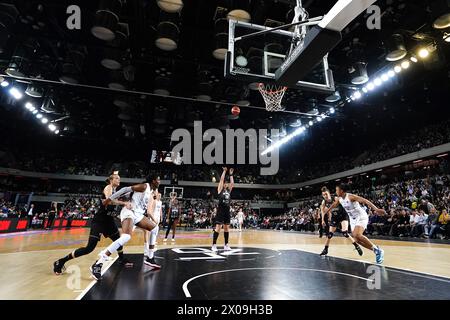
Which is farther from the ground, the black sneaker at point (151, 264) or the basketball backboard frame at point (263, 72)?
the basketball backboard frame at point (263, 72)

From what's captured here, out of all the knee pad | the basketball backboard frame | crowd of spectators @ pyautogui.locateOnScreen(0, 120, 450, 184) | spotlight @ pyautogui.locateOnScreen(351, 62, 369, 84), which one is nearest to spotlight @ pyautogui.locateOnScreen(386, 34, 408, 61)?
spotlight @ pyautogui.locateOnScreen(351, 62, 369, 84)

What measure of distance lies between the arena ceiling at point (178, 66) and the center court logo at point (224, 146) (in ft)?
4.50

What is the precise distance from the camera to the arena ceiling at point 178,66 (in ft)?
33.2

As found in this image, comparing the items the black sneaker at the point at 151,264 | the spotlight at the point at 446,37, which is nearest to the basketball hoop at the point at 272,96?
the spotlight at the point at 446,37

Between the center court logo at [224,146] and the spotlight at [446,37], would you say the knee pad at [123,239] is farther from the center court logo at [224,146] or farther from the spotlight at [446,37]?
the center court logo at [224,146]

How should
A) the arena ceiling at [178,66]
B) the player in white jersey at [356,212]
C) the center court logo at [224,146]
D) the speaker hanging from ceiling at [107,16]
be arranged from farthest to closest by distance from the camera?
the center court logo at [224,146]
the arena ceiling at [178,66]
the speaker hanging from ceiling at [107,16]
the player in white jersey at [356,212]

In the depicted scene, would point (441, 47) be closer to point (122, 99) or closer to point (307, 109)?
point (307, 109)

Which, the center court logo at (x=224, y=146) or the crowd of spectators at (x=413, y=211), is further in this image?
the center court logo at (x=224, y=146)

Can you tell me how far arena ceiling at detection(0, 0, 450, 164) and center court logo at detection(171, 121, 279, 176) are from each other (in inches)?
54.0

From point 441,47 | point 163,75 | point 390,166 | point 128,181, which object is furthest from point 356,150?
point 128,181

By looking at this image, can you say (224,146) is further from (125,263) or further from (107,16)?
(125,263)

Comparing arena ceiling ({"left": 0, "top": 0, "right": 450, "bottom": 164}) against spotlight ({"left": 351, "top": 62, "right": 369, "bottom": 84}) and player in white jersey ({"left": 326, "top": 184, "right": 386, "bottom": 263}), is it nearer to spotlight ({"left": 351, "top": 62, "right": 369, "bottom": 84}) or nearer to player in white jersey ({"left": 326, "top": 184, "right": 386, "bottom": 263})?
spotlight ({"left": 351, "top": 62, "right": 369, "bottom": 84})

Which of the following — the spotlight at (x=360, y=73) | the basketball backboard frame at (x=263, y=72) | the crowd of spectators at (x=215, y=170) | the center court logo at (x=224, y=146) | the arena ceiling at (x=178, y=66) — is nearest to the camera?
the basketball backboard frame at (x=263, y=72)
